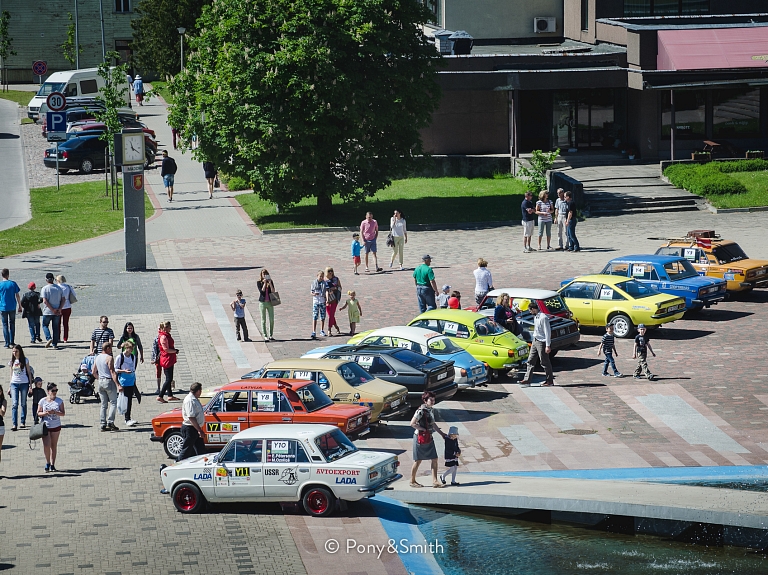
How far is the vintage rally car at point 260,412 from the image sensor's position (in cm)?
1842

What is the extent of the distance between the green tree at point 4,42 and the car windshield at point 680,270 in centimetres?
6111

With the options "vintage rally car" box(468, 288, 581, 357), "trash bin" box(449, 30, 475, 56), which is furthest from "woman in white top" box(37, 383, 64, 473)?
"trash bin" box(449, 30, 475, 56)

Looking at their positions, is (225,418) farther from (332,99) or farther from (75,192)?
(75,192)

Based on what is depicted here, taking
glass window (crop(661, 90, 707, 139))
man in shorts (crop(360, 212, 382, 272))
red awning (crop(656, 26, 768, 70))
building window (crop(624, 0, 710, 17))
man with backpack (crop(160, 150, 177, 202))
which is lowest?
man in shorts (crop(360, 212, 382, 272))

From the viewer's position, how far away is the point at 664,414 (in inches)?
806

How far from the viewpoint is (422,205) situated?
42219mm

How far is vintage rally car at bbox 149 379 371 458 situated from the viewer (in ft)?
60.4

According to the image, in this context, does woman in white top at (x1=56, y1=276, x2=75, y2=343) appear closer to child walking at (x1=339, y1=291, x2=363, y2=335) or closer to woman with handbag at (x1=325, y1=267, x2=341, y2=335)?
woman with handbag at (x1=325, y1=267, x2=341, y2=335)

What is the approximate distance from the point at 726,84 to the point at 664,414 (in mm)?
27516

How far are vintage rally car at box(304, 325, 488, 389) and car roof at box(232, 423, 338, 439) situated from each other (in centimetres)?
533

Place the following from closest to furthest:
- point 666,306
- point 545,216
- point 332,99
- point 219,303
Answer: point 666,306 < point 219,303 < point 545,216 < point 332,99

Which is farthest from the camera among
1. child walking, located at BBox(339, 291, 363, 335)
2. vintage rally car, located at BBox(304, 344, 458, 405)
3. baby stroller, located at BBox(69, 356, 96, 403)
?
child walking, located at BBox(339, 291, 363, 335)

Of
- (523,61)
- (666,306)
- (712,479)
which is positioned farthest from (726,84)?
(712,479)

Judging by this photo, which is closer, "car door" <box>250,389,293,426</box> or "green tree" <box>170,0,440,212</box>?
"car door" <box>250,389,293,426</box>
